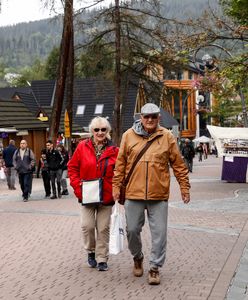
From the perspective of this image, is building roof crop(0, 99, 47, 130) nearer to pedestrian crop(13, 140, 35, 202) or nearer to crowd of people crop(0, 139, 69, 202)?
crowd of people crop(0, 139, 69, 202)

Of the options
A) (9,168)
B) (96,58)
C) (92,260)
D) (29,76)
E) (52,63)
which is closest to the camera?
(92,260)

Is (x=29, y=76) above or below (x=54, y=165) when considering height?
above

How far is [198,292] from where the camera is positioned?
6.47 metres

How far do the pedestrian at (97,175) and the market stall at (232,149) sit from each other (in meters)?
15.3

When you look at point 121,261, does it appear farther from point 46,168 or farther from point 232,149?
point 232,149

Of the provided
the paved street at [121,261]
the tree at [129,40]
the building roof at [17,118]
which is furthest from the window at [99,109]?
the paved street at [121,261]

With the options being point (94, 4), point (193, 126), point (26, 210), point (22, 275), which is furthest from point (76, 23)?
point (193, 126)

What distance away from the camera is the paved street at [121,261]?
6.52 m

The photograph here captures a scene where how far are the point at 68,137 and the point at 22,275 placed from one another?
19538 millimetres

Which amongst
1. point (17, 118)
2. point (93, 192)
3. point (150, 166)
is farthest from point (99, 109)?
point (150, 166)

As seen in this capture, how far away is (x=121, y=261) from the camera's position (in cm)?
812

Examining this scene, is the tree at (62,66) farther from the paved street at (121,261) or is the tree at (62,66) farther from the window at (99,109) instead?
the window at (99,109)

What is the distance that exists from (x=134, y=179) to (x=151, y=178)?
19 centimetres

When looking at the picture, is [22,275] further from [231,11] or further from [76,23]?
[76,23]
